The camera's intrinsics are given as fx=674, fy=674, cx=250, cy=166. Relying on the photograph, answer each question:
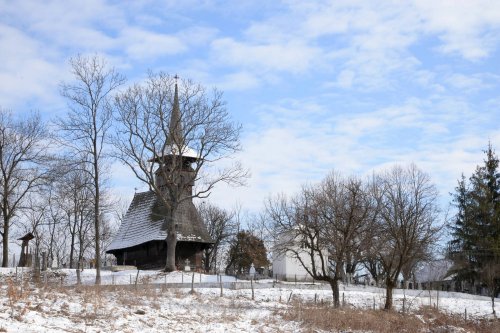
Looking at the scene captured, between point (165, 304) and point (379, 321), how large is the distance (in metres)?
9.55

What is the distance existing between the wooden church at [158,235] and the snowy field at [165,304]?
25.8 feet

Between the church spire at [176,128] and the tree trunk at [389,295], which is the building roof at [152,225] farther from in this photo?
the tree trunk at [389,295]

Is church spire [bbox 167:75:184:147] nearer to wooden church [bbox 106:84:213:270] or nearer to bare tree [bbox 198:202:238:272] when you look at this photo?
wooden church [bbox 106:84:213:270]

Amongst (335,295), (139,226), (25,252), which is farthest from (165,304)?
(139,226)

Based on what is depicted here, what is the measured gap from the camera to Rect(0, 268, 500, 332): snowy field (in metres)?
20.3

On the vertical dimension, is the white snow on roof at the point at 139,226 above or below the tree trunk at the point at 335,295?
above

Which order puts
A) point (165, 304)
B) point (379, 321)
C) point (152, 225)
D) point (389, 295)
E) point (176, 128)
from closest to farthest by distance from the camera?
point (165, 304)
point (379, 321)
point (389, 295)
point (176, 128)
point (152, 225)

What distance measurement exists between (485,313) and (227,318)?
65.7 feet

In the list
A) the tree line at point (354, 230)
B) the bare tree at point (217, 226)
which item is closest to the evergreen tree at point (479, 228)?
the tree line at point (354, 230)

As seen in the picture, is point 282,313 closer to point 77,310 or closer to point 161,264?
point 77,310

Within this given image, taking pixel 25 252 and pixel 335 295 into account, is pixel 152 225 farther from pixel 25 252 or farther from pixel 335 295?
pixel 335 295

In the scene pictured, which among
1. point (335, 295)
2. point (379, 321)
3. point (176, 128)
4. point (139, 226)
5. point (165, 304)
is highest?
point (176, 128)

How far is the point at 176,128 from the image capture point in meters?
47.0

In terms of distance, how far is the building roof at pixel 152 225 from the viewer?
51.6m
